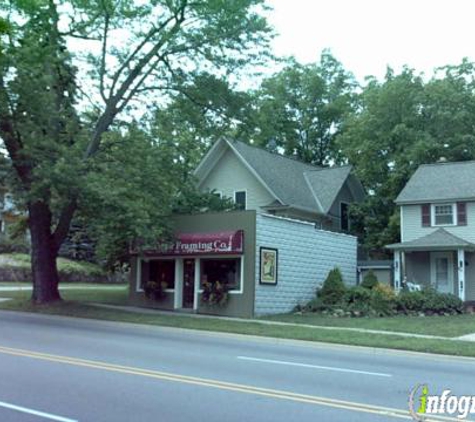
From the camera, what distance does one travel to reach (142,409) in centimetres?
745

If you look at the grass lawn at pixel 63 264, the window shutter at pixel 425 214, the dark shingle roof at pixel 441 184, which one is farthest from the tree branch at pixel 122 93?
the grass lawn at pixel 63 264

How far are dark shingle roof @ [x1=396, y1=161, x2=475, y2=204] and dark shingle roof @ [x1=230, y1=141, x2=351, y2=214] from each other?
17.4ft

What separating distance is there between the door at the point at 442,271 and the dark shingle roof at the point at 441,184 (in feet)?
9.31

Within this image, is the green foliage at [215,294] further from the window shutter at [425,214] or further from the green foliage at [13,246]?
the green foliage at [13,246]

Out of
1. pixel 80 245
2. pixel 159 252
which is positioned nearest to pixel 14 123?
pixel 159 252

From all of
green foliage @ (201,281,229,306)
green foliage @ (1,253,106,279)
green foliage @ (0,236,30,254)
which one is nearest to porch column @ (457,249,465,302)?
green foliage @ (201,281,229,306)

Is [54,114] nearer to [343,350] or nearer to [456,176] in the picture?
[343,350]

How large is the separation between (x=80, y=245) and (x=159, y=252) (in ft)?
79.1

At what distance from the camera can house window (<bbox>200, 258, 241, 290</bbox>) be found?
24.4 meters

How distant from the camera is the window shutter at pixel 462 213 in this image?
3098cm

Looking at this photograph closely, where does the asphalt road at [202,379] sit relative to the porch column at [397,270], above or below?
below

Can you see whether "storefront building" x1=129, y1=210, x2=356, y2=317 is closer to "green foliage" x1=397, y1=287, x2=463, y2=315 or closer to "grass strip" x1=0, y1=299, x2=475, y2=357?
"grass strip" x1=0, y1=299, x2=475, y2=357

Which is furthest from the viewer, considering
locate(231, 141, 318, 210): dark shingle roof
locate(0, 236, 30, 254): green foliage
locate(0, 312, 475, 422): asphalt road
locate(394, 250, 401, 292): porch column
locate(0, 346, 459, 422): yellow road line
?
locate(0, 236, 30, 254): green foliage

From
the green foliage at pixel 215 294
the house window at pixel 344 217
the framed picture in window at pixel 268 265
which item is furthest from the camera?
the house window at pixel 344 217
